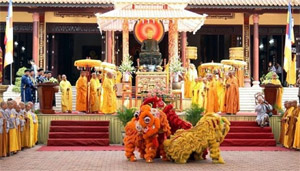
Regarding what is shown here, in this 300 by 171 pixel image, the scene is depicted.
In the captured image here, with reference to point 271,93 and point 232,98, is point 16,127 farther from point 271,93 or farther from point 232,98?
point 271,93

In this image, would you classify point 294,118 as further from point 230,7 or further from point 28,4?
point 28,4

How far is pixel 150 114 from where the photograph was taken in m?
11.5

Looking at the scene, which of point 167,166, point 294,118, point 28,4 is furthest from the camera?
point 28,4

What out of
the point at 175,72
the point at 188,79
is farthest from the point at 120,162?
the point at 188,79

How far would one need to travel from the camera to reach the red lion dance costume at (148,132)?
1155cm

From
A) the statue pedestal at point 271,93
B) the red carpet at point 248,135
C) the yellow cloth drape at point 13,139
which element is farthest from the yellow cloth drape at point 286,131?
the yellow cloth drape at point 13,139

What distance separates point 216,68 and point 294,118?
7.79m

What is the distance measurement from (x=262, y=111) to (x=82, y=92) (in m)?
5.43

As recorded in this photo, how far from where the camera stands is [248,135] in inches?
606

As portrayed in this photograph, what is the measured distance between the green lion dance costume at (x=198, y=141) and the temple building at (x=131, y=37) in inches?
520

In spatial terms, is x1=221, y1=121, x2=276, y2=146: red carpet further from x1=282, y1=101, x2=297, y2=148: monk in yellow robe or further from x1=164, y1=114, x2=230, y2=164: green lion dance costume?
x1=164, y1=114, x2=230, y2=164: green lion dance costume

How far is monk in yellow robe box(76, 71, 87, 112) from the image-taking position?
17.5 meters

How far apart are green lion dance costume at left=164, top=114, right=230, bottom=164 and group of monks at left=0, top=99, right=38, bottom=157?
3533mm

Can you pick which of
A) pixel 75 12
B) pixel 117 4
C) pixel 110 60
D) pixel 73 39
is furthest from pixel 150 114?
pixel 73 39
